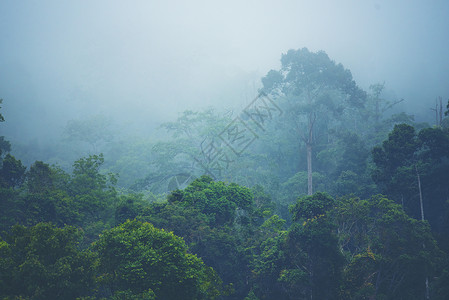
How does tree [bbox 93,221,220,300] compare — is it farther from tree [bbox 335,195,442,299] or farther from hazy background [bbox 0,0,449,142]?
hazy background [bbox 0,0,449,142]

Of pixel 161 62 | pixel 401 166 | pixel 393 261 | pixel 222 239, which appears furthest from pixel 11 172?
pixel 161 62

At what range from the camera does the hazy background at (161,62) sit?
53875 mm

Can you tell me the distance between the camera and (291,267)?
1177 cm

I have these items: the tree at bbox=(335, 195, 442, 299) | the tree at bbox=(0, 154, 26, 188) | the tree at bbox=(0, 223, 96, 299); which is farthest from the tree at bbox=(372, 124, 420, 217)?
the tree at bbox=(0, 154, 26, 188)

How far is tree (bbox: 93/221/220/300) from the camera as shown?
8.34 metres

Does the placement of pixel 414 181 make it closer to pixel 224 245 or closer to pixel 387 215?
pixel 387 215

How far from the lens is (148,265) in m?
8.55

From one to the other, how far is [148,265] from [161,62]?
6696 cm

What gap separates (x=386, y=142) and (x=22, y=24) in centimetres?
9835

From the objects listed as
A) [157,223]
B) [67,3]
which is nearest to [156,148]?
[157,223]

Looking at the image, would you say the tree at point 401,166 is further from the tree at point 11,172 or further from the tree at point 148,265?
the tree at point 11,172

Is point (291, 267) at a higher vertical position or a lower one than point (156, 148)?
lower

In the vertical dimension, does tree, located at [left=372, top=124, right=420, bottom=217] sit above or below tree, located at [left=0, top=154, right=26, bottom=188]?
below

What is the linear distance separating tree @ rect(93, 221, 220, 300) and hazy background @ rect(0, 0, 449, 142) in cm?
4151
